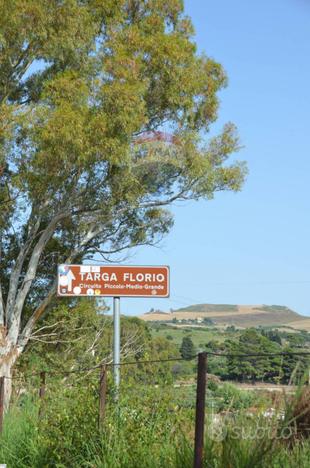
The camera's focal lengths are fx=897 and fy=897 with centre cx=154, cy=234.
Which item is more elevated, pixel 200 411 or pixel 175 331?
pixel 175 331

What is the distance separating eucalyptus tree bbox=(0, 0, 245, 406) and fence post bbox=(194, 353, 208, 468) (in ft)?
65.4

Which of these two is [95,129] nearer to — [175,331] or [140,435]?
[140,435]

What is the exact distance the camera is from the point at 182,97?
30172mm

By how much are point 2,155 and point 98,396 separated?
18.6 m

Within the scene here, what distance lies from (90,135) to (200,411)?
20470mm

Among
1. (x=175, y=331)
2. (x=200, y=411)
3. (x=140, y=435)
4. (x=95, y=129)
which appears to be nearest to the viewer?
(x=200, y=411)

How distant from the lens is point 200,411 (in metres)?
7.24

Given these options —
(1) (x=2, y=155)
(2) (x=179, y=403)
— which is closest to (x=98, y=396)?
(2) (x=179, y=403)

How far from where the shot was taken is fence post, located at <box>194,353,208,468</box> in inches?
282

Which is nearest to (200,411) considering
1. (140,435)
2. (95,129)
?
(140,435)

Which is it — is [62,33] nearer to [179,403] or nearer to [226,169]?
[226,169]

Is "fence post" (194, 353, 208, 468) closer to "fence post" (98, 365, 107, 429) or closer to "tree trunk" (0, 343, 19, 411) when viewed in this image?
"fence post" (98, 365, 107, 429)

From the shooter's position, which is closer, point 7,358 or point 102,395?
point 102,395

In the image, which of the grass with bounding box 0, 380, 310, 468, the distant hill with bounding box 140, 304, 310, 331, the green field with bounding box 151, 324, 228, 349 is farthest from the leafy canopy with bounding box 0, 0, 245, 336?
the distant hill with bounding box 140, 304, 310, 331
